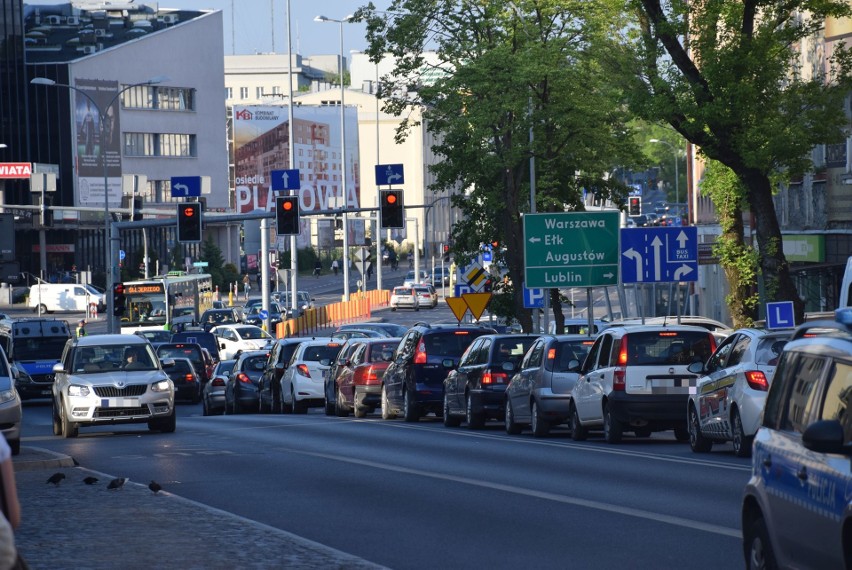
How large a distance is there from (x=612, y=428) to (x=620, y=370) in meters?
0.81

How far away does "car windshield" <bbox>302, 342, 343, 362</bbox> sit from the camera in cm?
3834

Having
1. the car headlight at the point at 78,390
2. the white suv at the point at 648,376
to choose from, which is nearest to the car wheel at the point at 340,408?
the car headlight at the point at 78,390

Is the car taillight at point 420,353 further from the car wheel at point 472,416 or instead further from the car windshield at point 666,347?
the car windshield at point 666,347

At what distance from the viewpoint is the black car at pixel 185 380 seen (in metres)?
49.1

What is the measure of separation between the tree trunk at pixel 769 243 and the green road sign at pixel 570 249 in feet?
25.6

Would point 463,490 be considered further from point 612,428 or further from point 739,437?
point 612,428

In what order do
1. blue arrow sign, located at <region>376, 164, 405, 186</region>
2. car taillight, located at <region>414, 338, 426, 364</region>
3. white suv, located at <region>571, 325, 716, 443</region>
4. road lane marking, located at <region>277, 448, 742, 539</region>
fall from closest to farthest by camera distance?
1. road lane marking, located at <region>277, 448, 742, 539</region>
2. white suv, located at <region>571, 325, 716, 443</region>
3. car taillight, located at <region>414, 338, 426, 364</region>
4. blue arrow sign, located at <region>376, 164, 405, 186</region>

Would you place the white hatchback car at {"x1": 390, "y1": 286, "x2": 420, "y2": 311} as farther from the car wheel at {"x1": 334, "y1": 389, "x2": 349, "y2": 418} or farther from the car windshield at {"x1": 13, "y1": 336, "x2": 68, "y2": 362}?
the car wheel at {"x1": 334, "y1": 389, "x2": 349, "y2": 418}

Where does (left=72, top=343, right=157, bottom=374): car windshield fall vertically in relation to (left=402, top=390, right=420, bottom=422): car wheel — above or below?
above

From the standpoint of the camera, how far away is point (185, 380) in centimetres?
4950

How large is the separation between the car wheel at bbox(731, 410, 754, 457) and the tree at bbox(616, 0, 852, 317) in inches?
389

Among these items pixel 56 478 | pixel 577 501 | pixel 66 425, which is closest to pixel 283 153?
pixel 66 425

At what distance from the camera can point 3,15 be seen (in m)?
124

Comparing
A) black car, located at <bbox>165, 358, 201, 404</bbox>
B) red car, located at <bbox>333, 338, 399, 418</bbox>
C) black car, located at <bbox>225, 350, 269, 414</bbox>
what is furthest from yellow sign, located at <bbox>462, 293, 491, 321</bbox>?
red car, located at <bbox>333, 338, 399, 418</bbox>
